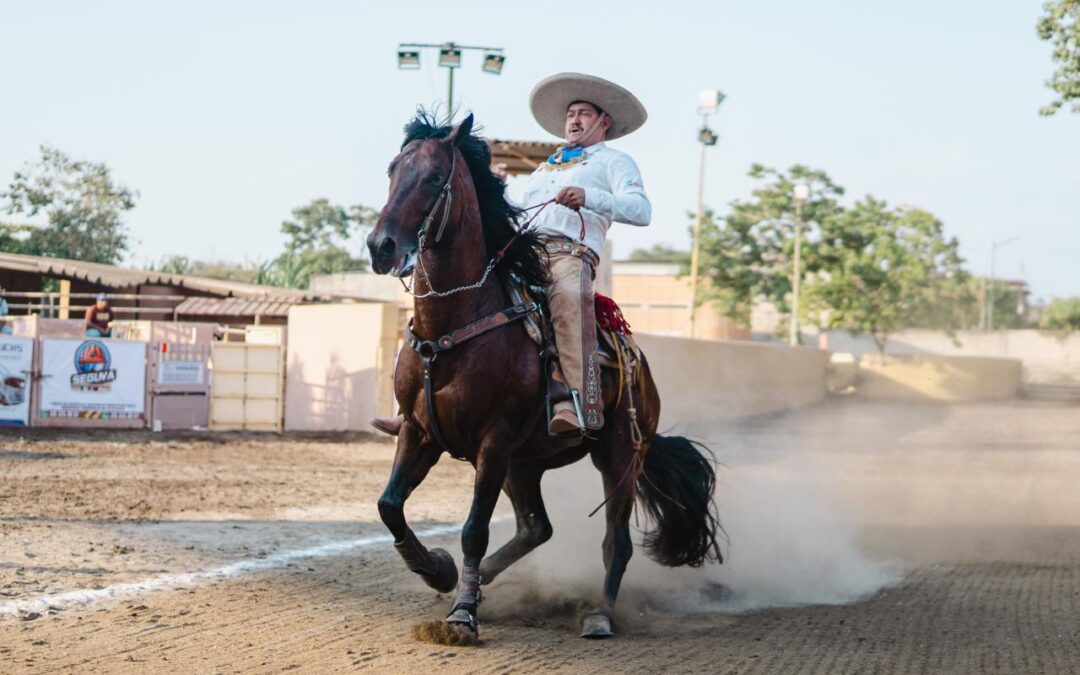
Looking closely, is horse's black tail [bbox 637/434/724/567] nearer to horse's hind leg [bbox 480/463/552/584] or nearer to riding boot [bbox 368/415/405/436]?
horse's hind leg [bbox 480/463/552/584]

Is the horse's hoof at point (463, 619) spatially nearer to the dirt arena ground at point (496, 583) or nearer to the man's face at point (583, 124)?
the dirt arena ground at point (496, 583)

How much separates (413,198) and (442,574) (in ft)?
6.83

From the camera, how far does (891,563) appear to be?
9508mm

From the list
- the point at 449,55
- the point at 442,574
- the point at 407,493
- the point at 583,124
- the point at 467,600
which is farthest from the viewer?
the point at 449,55

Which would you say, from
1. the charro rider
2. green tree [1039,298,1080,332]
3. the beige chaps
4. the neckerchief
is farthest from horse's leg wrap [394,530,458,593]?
green tree [1039,298,1080,332]

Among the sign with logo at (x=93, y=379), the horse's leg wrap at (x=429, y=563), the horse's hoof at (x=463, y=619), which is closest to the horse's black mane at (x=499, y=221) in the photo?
the horse's leg wrap at (x=429, y=563)

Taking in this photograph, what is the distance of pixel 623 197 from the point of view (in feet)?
21.8

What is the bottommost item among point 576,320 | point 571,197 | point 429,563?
point 429,563

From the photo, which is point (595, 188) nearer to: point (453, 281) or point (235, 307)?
point (453, 281)

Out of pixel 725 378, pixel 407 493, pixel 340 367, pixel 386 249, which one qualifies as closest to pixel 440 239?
pixel 386 249

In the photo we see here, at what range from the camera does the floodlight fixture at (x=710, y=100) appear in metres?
29.9

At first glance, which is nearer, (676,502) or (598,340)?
(598,340)

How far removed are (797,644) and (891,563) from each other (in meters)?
3.75

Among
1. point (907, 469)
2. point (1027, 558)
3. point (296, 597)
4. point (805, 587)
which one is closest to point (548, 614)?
point (296, 597)
